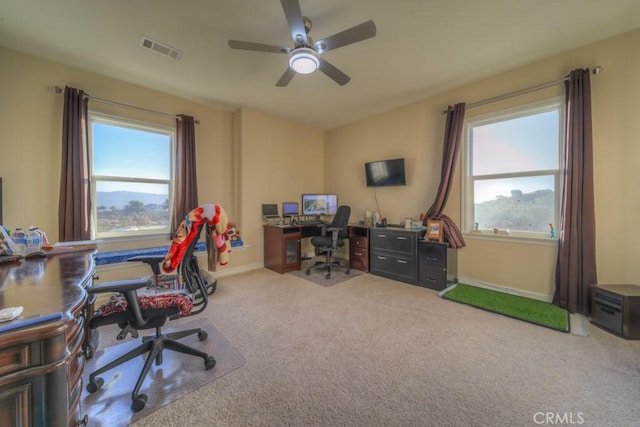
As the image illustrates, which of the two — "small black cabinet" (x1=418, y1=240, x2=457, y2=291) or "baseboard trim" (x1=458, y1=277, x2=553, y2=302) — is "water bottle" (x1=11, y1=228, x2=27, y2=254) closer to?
"small black cabinet" (x1=418, y1=240, x2=457, y2=291)

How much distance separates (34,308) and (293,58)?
2.20m

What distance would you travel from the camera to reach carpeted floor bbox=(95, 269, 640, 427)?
133 centimetres

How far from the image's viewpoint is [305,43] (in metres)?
1.97

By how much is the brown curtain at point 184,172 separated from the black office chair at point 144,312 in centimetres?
190

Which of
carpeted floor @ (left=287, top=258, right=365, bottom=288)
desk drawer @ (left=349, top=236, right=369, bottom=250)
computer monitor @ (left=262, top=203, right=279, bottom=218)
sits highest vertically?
computer monitor @ (left=262, top=203, right=279, bottom=218)

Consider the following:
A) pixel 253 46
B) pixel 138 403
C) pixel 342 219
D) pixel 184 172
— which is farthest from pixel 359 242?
pixel 138 403

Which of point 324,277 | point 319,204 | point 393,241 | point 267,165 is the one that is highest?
point 267,165

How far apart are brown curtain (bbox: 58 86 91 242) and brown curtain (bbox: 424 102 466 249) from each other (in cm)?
436

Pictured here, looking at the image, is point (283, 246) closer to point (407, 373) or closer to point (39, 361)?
point (407, 373)

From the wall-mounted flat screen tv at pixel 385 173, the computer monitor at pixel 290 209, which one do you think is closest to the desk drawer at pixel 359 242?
the wall-mounted flat screen tv at pixel 385 173

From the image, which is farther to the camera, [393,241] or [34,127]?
[393,241]

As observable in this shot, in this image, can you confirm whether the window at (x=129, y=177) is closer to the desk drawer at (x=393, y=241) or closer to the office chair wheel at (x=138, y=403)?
the office chair wheel at (x=138, y=403)

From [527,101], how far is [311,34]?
2.60 m

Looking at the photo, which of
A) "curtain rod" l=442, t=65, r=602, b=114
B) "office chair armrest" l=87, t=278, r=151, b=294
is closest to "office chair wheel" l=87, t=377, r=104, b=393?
"office chair armrest" l=87, t=278, r=151, b=294
